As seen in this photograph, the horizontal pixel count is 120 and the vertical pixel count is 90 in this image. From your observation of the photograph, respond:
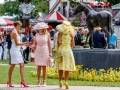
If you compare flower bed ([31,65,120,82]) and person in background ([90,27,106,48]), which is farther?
person in background ([90,27,106,48])

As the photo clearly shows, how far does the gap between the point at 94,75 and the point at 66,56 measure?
340 cm

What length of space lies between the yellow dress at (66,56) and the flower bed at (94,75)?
3.21 meters

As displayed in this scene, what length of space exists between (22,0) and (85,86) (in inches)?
895

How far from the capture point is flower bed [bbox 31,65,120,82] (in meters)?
18.8

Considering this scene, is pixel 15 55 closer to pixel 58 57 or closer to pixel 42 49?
pixel 42 49

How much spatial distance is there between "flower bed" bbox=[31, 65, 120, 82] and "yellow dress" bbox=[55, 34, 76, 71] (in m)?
3.21

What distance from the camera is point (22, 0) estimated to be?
1523 inches

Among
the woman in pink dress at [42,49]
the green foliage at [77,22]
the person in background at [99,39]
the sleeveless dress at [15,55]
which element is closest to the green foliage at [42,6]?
the green foliage at [77,22]

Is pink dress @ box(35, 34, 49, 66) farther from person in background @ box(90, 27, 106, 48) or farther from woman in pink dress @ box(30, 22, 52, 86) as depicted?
person in background @ box(90, 27, 106, 48)

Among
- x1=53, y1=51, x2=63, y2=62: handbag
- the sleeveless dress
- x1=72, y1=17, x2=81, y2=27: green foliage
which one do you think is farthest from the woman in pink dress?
x1=72, y1=17, x2=81, y2=27: green foliage

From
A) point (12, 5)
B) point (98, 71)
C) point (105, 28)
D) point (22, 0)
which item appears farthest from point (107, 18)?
point (12, 5)

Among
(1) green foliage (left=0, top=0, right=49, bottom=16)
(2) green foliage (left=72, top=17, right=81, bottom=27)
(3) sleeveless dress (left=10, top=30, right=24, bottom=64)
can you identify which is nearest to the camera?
(3) sleeveless dress (left=10, top=30, right=24, bottom=64)

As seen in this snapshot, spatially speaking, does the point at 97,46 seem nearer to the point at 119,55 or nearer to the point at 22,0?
the point at 119,55

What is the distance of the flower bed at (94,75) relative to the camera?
18.8m
